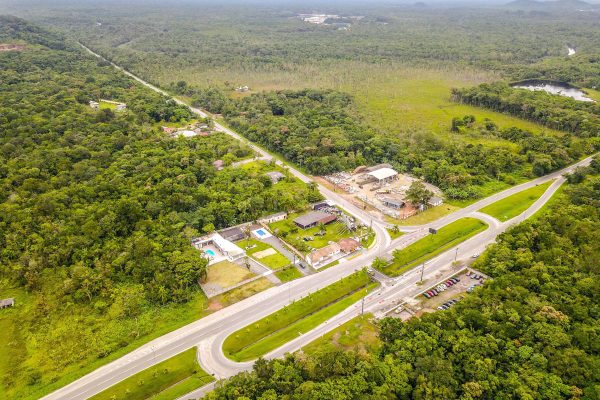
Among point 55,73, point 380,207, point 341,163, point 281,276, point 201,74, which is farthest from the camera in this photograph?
point 201,74

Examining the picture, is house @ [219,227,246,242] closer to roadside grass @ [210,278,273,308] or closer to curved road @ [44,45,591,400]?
roadside grass @ [210,278,273,308]

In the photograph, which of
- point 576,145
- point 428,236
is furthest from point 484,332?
point 576,145

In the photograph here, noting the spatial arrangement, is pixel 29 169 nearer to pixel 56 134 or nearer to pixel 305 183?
pixel 56 134

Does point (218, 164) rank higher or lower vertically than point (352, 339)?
higher

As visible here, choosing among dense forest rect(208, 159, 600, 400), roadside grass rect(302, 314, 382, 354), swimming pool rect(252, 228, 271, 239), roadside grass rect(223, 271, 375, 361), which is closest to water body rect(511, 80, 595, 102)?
dense forest rect(208, 159, 600, 400)

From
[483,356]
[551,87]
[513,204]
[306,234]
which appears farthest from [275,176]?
[551,87]

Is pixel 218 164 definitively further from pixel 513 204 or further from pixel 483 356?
pixel 483 356
